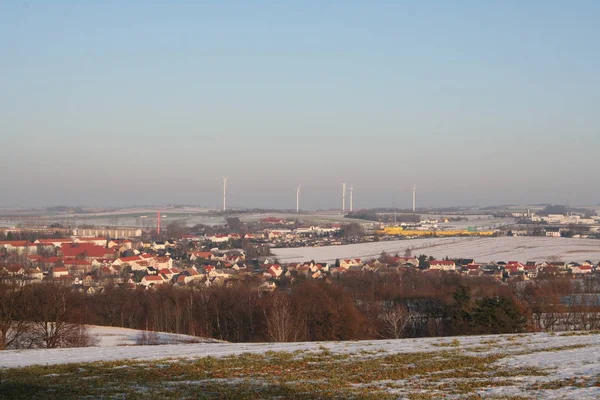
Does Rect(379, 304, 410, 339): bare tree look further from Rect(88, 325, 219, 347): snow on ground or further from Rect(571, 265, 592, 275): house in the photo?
Rect(571, 265, 592, 275): house

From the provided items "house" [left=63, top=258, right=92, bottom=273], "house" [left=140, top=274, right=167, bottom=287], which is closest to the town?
"house" [left=140, top=274, right=167, bottom=287]

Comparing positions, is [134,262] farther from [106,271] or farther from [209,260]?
[209,260]

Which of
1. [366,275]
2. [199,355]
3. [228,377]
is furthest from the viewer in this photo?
[366,275]

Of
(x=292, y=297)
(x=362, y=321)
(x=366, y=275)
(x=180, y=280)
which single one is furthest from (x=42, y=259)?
(x=362, y=321)

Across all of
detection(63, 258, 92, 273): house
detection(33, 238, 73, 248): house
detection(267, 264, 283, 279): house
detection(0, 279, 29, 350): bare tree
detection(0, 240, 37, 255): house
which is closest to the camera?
detection(0, 279, 29, 350): bare tree

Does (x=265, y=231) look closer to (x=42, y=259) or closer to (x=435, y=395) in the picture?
(x=42, y=259)

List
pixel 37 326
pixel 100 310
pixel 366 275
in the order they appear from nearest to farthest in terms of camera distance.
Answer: pixel 37 326 → pixel 100 310 → pixel 366 275

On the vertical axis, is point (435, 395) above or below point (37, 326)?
above

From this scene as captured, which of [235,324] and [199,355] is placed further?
[235,324]
